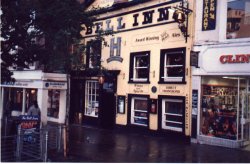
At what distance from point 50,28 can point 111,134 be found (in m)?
6.90

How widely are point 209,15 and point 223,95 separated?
3237 millimetres

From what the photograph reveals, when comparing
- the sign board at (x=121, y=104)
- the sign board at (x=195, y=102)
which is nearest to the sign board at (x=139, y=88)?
the sign board at (x=121, y=104)

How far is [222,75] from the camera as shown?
43.0ft

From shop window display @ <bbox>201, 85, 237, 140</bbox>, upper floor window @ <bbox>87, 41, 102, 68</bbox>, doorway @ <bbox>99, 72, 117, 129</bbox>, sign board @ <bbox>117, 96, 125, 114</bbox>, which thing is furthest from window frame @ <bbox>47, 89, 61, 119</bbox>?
shop window display @ <bbox>201, 85, 237, 140</bbox>

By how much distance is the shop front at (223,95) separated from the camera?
41.8 ft

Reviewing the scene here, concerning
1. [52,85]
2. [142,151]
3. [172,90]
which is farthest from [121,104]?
[142,151]

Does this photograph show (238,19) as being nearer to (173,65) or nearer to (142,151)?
(173,65)

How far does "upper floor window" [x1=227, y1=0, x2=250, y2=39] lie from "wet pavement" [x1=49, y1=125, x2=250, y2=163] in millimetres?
4307

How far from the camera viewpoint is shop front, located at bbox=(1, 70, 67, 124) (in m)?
19.7

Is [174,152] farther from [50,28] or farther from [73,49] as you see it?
[50,28]

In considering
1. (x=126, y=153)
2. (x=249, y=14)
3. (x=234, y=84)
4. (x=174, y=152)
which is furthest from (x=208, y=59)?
(x=126, y=153)

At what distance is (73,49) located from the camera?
11328 millimetres

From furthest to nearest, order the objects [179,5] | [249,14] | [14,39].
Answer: [179,5] → [249,14] → [14,39]

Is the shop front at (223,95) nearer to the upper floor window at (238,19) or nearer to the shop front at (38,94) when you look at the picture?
the upper floor window at (238,19)
